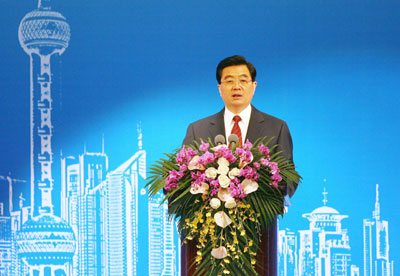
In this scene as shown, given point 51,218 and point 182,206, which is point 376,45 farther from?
point 51,218

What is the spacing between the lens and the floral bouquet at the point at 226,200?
251cm

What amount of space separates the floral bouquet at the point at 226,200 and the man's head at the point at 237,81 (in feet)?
2.45

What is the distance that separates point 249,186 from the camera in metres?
2.52

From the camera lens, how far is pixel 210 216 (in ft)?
8.21

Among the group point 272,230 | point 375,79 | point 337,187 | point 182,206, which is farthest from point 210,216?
point 375,79

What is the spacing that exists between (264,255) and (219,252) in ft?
0.77

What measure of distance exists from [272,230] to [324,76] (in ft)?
6.91

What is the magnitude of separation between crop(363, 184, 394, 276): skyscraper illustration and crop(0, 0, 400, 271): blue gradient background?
5 centimetres

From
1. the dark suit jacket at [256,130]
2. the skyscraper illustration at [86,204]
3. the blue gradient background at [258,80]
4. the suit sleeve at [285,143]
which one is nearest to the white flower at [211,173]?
the dark suit jacket at [256,130]

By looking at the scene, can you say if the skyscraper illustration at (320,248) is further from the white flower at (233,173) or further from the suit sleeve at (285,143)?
the white flower at (233,173)

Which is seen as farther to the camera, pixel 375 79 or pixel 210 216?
pixel 375 79

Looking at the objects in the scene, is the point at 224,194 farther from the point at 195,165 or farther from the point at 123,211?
the point at 123,211

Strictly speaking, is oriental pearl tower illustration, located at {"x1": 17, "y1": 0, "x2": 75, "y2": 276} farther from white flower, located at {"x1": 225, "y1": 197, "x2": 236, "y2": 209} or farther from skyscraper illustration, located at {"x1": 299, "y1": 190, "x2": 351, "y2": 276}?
white flower, located at {"x1": 225, "y1": 197, "x2": 236, "y2": 209}

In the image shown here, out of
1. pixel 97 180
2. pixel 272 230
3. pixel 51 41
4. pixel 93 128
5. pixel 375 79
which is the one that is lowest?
pixel 272 230
